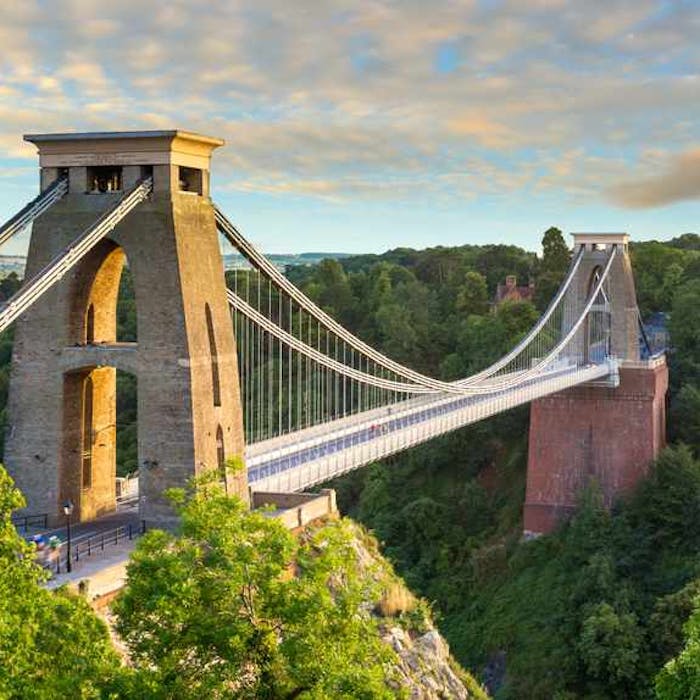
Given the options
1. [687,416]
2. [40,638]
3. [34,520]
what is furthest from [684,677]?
[687,416]

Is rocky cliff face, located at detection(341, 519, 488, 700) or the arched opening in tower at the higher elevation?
the arched opening in tower

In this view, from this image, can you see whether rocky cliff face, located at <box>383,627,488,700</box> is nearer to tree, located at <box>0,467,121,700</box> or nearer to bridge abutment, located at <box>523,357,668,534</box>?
tree, located at <box>0,467,121,700</box>

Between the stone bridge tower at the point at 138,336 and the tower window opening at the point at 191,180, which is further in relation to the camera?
the tower window opening at the point at 191,180

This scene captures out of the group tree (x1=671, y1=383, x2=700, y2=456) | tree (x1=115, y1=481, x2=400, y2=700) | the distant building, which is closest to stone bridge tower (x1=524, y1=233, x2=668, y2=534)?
tree (x1=671, y1=383, x2=700, y2=456)

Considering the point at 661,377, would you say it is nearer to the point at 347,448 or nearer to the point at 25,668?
A: the point at 347,448

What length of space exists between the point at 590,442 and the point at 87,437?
23.8 meters

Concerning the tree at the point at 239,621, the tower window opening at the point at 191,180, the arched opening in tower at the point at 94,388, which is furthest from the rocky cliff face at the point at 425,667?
the tower window opening at the point at 191,180

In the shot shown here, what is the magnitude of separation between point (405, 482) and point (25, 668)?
122 feet

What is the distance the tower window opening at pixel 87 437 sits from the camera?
61.1 feet

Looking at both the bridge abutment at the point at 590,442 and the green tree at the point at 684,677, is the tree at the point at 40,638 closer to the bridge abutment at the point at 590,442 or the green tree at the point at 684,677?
the green tree at the point at 684,677

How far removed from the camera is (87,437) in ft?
61.4

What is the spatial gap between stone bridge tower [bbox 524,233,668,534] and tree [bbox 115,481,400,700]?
2877 cm

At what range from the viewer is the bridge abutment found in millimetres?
38781

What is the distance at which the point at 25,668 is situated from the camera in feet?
31.3
